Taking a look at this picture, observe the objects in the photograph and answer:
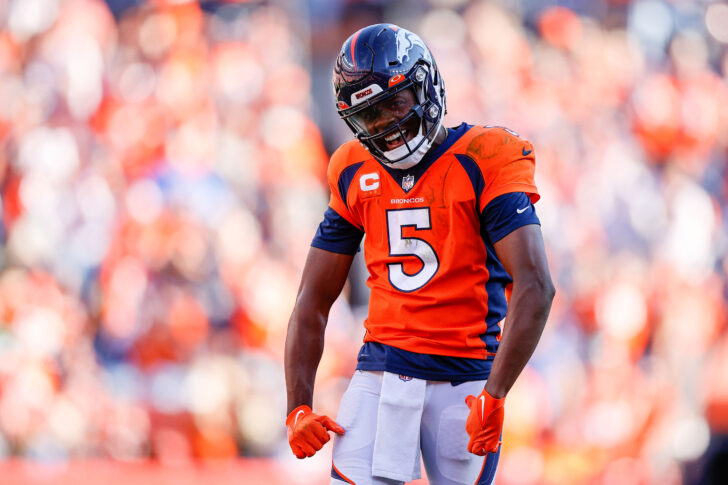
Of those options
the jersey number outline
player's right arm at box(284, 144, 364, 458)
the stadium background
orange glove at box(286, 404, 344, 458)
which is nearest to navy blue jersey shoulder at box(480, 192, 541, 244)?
the jersey number outline

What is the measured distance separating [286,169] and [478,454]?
3.36 m

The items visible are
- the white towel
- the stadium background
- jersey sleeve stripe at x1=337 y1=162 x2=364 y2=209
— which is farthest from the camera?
the stadium background

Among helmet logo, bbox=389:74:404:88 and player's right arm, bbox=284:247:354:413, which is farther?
player's right arm, bbox=284:247:354:413

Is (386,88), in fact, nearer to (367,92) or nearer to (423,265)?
(367,92)

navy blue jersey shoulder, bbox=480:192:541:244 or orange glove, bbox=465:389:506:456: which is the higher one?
navy blue jersey shoulder, bbox=480:192:541:244

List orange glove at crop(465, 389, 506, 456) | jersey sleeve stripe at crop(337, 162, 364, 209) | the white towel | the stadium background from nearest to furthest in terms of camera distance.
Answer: orange glove at crop(465, 389, 506, 456)
the white towel
jersey sleeve stripe at crop(337, 162, 364, 209)
the stadium background

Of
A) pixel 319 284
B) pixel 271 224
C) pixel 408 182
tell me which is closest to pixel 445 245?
pixel 408 182

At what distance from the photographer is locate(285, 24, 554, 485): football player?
1.90 metres

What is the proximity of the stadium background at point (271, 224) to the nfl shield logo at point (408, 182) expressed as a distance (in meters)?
2.81

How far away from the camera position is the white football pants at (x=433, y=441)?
191cm

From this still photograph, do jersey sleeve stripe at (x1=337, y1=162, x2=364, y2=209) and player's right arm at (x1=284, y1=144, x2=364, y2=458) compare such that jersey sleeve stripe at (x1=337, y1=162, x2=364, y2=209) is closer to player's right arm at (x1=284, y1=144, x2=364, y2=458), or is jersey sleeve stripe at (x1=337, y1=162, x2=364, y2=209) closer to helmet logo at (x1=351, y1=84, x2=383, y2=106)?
player's right arm at (x1=284, y1=144, x2=364, y2=458)

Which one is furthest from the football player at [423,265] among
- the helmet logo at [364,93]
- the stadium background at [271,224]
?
the stadium background at [271,224]

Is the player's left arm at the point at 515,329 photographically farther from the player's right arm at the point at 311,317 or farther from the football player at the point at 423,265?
the player's right arm at the point at 311,317

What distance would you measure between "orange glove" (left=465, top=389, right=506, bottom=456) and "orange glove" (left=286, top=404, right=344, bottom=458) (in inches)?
12.7
